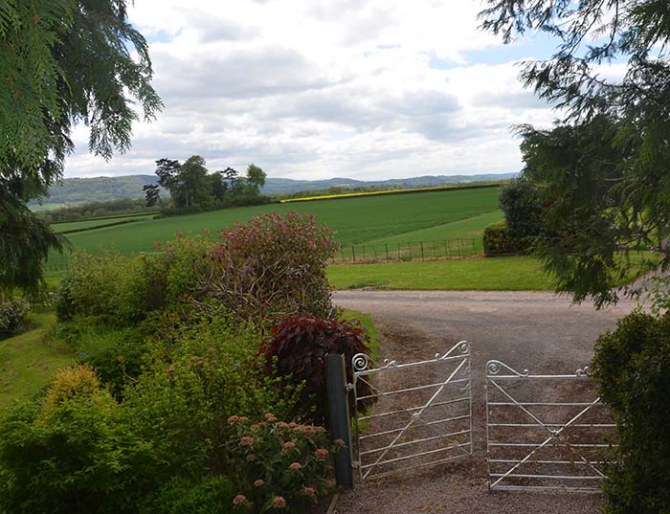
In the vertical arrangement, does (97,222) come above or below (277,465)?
above

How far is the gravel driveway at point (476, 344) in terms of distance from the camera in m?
5.65

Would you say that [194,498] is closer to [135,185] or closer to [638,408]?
[638,408]

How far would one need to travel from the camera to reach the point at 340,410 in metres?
6.07

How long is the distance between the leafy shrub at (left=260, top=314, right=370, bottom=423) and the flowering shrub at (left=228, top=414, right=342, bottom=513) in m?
1.03

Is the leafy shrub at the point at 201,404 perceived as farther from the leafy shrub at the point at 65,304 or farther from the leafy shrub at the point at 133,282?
the leafy shrub at the point at 65,304

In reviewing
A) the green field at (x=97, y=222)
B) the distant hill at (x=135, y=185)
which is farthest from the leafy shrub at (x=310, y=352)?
the distant hill at (x=135, y=185)

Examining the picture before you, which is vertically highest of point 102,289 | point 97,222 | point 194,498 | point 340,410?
point 97,222

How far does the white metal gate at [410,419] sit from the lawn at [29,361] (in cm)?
682

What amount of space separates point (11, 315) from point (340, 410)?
1524 cm

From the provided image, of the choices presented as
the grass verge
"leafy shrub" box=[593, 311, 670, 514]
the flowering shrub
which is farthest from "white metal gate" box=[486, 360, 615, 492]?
the grass verge

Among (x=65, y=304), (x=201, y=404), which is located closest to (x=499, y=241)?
(x=65, y=304)

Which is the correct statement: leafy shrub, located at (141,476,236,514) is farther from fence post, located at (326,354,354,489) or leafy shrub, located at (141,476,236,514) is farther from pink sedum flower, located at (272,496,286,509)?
fence post, located at (326,354,354,489)

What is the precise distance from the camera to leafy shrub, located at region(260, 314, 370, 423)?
6555 millimetres

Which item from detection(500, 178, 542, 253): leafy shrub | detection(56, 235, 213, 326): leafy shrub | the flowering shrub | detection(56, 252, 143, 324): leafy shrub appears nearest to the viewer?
the flowering shrub
